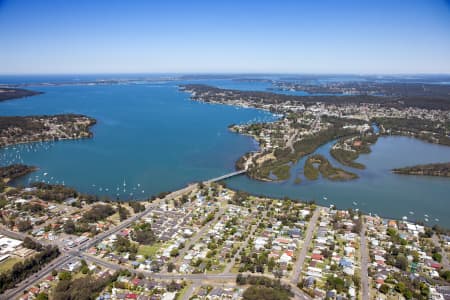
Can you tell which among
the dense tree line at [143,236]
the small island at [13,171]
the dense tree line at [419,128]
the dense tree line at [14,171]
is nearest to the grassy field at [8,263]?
the dense tree line at [143,236]

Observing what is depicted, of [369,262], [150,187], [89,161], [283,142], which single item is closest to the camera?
[369,262]

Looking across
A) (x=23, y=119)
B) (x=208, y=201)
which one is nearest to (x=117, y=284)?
(x=208, y=201)

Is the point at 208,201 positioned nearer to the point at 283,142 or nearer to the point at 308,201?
the point at 308,201

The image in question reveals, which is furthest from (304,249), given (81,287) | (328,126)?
(328,126)

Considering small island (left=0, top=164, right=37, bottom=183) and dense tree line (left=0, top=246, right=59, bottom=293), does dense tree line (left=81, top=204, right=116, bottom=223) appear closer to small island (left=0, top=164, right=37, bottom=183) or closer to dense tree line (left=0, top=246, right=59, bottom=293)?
dense tree line (left=0, top=246, right=59, bottom=293)

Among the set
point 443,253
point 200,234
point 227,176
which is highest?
point 227,176

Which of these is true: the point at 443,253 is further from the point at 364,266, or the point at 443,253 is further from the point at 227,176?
the point at 227,176

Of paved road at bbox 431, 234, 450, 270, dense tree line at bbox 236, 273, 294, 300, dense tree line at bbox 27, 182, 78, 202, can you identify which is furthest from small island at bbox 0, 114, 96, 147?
paved road at bbox 431, 234, 450, 270
